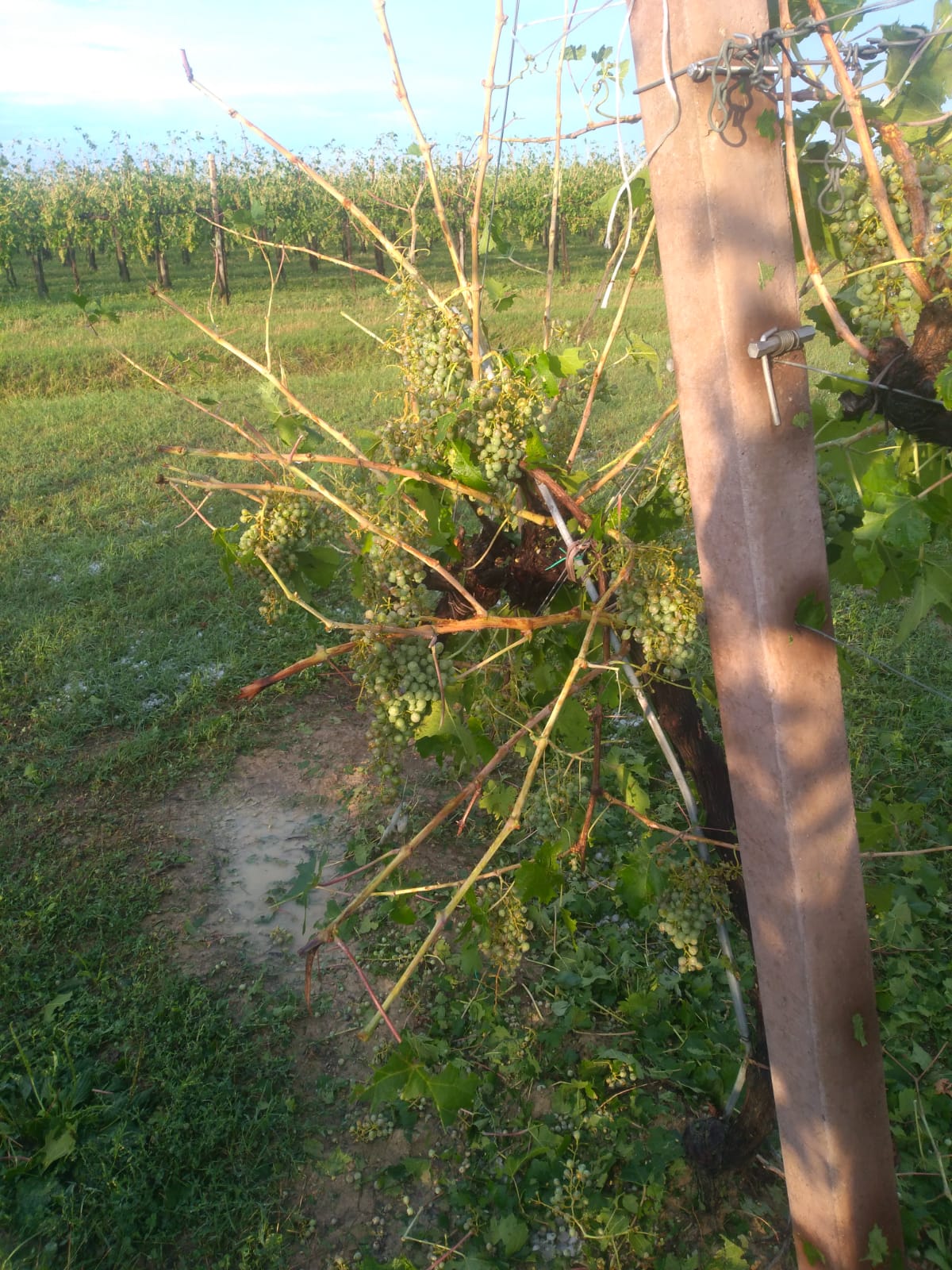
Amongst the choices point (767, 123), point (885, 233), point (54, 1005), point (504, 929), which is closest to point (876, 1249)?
point (504, 929)

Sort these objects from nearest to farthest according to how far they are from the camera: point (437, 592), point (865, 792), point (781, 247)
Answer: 1. point (781, 247)
2. point (437, 592)
3. point (865, 792)

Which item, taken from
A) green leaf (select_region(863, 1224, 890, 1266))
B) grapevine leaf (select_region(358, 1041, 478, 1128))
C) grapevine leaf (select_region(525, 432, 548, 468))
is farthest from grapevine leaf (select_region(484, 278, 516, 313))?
green leaf (select_region(863, 1224, 890, 1266))

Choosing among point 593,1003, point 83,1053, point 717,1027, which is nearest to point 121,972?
point 83,1053

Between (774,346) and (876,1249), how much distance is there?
161 centimetres

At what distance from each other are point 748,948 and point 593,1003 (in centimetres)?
56

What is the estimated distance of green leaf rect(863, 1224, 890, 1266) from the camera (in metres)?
1.67

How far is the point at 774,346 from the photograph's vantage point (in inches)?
49.9

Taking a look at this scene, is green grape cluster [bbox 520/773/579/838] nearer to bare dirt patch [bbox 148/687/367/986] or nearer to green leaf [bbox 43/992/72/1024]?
bare dirt patch [bbox 148/687/367/986]

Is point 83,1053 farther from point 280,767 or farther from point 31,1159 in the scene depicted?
point 280,767

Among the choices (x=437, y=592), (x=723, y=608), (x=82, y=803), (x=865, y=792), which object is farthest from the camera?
(x=82, y=803)

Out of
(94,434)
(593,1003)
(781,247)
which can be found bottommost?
(593,1003)

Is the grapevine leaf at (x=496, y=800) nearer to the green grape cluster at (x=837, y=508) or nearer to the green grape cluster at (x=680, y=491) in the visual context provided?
the green grape cluster at (x=680, y=491)

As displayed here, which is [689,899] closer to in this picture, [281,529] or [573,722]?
[573,722]

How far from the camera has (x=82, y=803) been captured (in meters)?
4.12
